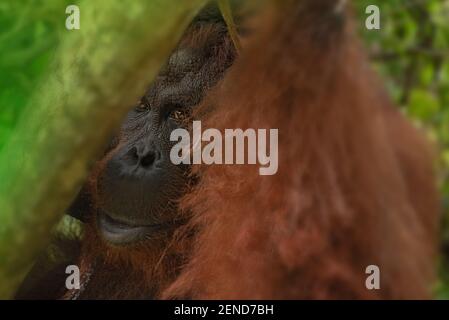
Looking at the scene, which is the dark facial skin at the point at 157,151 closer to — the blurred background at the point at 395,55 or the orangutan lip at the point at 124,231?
the orangutan lip at the point at 124,231

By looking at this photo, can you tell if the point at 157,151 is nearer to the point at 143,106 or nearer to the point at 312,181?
the point at 143,106

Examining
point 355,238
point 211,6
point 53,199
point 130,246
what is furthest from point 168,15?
point 130,246

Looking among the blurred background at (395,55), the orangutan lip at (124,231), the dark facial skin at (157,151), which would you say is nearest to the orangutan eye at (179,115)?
the dark facial skin at (157,151)

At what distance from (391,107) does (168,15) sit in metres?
0.44

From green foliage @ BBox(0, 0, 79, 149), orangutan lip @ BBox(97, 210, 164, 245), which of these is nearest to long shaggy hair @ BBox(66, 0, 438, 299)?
green foliage @ BBox(0, 0, 79, 149)

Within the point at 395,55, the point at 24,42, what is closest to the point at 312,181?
the point at 24,42

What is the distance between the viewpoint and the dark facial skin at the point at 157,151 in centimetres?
110

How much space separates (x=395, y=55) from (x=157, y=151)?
108 cm

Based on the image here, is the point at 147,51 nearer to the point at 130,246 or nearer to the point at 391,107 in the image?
the point at 391,107

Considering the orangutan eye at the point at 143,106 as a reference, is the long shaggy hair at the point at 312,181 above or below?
below

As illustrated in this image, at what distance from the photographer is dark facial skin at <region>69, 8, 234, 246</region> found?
3.60 feet

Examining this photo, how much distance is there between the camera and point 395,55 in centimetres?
→ 200

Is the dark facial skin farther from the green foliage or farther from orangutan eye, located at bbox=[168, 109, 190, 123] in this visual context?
the green foliage
